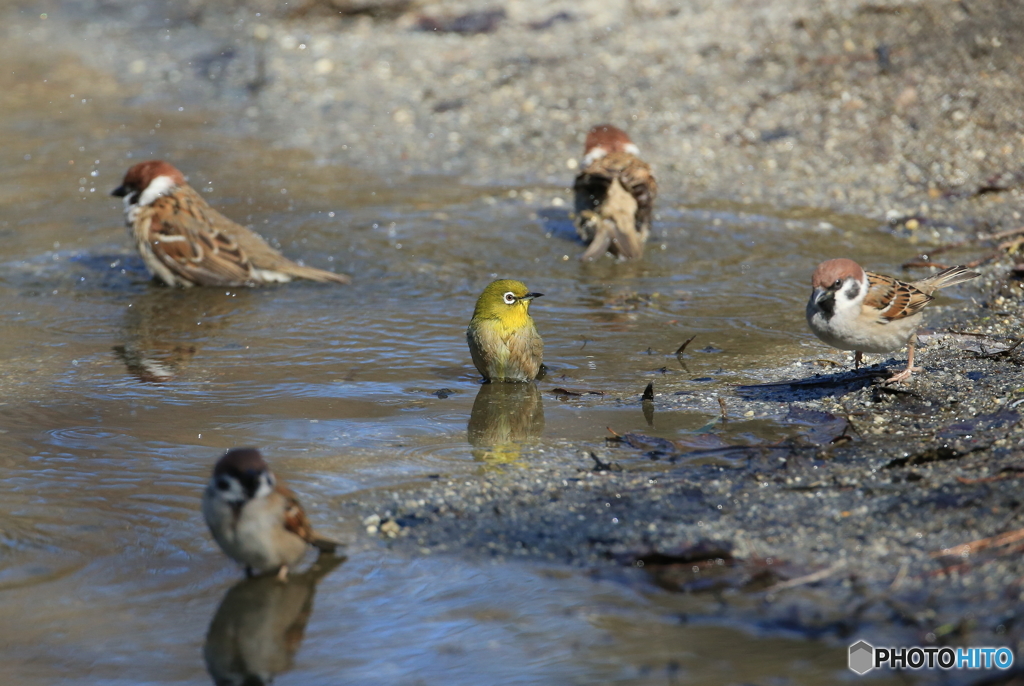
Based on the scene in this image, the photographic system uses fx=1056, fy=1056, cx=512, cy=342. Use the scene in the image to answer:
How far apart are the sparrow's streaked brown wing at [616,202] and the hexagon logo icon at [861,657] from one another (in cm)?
590

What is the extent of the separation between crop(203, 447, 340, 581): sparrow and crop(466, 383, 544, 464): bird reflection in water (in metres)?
1.29

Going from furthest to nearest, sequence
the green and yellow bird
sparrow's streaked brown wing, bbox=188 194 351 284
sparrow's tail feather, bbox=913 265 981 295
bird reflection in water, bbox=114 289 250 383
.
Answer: sparrow's streaked brown wing, bbox=188 194 351 284
bird reflection in water, bbox=114 289 250 383
sparrow's tail feather, bbox=913 265 981 295
the green and yellow bird

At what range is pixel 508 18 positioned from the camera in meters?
14.4

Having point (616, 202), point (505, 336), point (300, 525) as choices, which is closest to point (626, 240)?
point (616, 202)

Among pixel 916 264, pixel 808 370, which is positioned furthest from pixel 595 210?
pixel 808 370

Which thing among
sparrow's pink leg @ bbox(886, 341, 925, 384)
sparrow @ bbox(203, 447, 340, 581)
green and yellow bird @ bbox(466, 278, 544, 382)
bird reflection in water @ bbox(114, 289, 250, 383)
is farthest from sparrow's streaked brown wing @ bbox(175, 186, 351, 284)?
sparrow @ bbox(203, 447, 340, 581)

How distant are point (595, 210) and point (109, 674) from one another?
6518 mm

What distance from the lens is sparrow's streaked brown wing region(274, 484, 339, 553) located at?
401cm

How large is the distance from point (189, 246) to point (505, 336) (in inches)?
146

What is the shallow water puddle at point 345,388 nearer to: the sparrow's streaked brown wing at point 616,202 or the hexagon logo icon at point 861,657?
the hexagon logo icon at point 861,657

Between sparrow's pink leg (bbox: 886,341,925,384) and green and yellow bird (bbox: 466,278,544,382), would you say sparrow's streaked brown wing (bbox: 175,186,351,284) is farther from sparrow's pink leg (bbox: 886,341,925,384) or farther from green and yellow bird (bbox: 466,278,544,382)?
sparrow's pink leg (bbox: 886,341,925,384)

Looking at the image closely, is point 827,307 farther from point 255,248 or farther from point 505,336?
point 255,248

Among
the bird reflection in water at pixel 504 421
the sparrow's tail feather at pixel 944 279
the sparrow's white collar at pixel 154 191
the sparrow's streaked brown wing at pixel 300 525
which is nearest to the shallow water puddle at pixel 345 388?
the bird reflection in water at pixel 504 421

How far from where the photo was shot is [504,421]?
18.8ft
